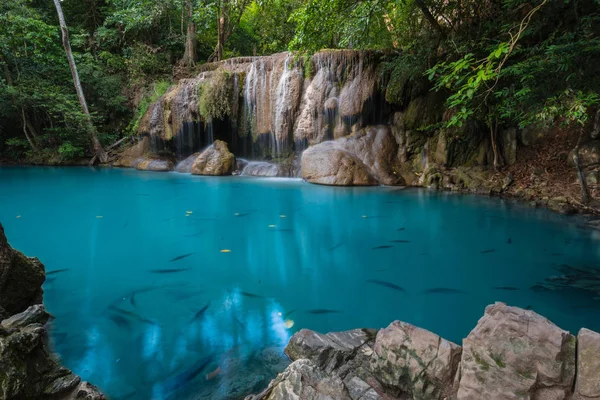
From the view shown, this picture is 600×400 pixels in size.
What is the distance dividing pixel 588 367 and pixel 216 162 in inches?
447

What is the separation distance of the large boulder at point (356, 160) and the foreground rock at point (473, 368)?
7764mm

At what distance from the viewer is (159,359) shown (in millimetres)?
2236

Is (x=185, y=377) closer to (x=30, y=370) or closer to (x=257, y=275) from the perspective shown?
(x=30, y=370)

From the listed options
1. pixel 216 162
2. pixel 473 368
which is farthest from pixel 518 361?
pixel 216 162

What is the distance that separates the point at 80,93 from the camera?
1438 centimetres

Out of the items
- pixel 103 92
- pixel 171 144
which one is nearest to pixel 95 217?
pixel 171 144

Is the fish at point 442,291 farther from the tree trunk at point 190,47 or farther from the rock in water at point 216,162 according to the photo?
the tree trunk at point 190,47

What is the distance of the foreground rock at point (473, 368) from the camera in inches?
56.7

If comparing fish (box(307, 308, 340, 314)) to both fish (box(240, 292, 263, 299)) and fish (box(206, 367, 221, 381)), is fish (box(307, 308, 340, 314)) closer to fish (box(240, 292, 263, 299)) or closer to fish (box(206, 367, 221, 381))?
fish (box(240, 292, 263, 299))

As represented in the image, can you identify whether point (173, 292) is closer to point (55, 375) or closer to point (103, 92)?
point (55, 375)

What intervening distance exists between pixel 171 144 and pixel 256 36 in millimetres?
9235

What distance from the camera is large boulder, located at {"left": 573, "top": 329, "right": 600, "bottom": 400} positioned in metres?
1.38

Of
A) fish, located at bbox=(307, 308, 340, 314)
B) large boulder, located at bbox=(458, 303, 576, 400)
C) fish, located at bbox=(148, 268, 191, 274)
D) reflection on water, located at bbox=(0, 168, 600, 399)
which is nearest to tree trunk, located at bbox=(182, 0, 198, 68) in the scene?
reflection on water, located at bbox=(0, 168, 600, 399)

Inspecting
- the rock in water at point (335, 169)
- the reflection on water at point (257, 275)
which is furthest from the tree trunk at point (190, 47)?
the reflection on water at point (257, 275)
